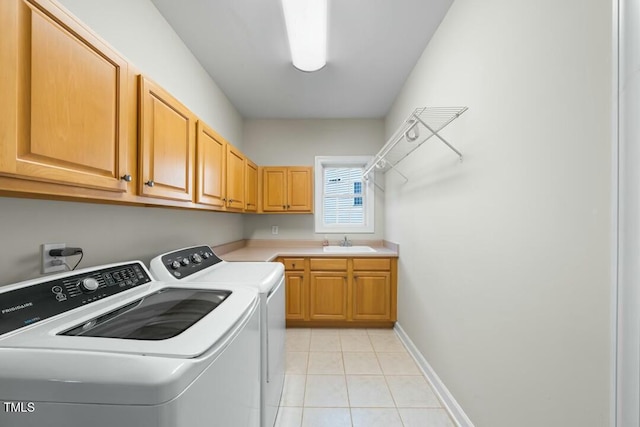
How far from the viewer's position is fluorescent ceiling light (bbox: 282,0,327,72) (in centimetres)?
144

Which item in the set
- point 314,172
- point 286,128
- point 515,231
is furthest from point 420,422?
point 286,128

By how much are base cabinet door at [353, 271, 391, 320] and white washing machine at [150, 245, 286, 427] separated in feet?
4.19

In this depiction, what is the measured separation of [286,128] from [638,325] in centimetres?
339

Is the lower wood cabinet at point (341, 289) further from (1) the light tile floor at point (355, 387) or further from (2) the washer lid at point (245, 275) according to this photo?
(2) the washer lid at point (245, 275)

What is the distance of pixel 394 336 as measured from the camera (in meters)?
2.67

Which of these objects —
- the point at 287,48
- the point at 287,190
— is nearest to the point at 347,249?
the point at 287,190

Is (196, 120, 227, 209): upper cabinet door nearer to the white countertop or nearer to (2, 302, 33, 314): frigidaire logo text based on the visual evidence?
(2, 302, 33, 314): frigidaire logo text

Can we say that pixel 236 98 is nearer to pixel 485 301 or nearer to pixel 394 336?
pixel 485 301

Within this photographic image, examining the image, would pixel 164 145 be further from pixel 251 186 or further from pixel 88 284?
pixel 251 186

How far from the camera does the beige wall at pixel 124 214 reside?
3.02 ft

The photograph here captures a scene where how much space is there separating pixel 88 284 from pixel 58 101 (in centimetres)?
67

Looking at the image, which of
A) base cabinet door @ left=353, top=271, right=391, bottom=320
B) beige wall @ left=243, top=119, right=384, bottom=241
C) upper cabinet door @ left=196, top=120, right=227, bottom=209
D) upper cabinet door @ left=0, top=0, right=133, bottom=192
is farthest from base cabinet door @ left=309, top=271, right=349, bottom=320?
upper cabinet door @ left=0, top=0, right=133, bottom=192

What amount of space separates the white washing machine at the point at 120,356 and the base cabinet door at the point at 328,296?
67.8 inches

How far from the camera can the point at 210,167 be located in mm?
1750
